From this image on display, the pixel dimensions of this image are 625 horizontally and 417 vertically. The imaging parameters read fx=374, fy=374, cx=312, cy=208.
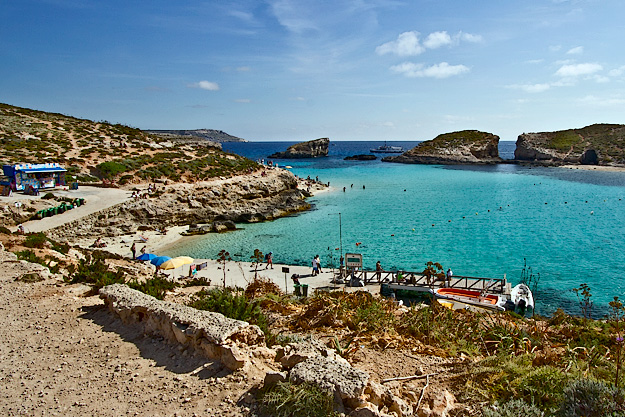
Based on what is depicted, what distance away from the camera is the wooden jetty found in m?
18.7

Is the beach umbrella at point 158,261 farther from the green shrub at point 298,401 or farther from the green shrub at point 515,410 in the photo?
the green shrub at point 515,410

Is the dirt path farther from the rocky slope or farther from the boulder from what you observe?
the rocky slope

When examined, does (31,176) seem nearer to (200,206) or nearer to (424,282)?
(200,206)

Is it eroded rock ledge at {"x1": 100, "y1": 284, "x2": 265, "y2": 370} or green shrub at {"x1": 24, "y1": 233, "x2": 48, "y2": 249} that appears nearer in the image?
eroded rock ledge at {"x1": 100, "y1": 284, "x2": 265, "y2": 370}

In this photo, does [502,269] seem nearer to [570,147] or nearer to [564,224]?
[564,224]

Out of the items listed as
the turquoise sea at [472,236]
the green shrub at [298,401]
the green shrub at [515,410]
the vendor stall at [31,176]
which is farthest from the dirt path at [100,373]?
the vendor stall at [31,176]

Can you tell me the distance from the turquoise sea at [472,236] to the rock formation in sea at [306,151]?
85.8 metres

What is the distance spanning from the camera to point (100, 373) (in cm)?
621

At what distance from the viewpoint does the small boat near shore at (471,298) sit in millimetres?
16692

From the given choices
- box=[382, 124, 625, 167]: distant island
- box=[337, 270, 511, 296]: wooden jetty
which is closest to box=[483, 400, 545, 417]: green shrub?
box=[337, 270, 511, 296]: wooden jetty

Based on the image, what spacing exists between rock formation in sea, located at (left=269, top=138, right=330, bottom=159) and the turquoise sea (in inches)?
3379

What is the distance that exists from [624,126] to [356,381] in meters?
143

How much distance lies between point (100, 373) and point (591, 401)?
23.3ft

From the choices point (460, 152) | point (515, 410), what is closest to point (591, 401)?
point (515, 410)
